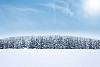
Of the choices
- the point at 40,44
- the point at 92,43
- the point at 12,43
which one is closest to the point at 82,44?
the point at 92,43

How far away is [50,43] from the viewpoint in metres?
47.1

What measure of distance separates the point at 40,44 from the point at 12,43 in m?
7.68

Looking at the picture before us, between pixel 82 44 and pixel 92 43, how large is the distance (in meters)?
2.55

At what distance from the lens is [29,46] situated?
147 feet
